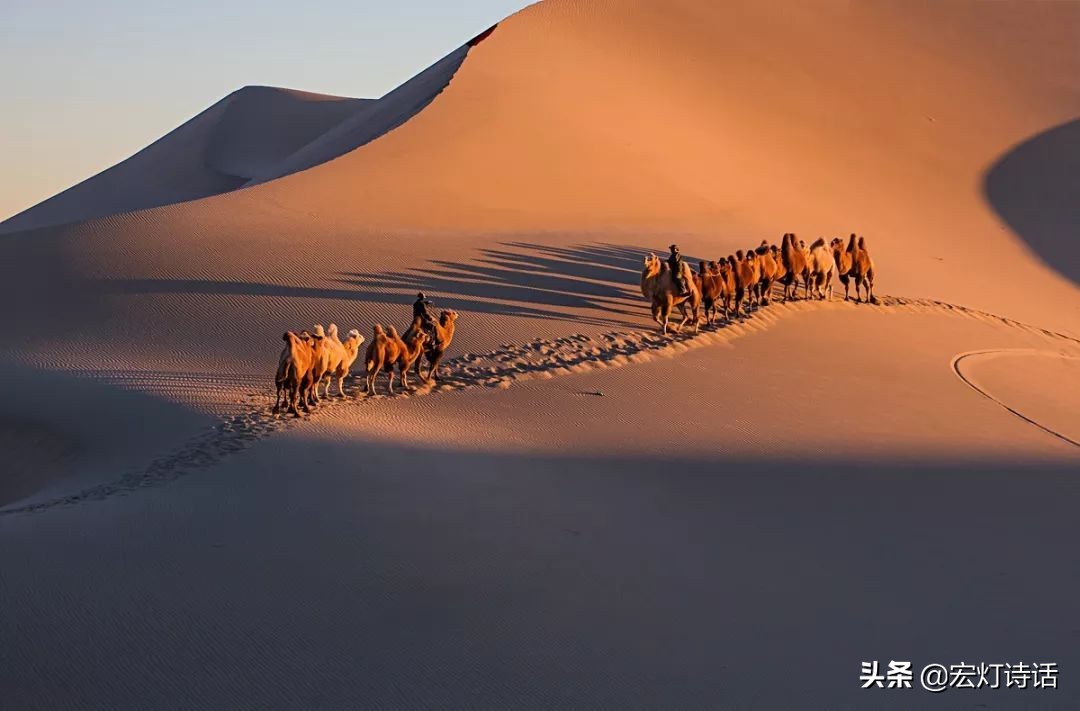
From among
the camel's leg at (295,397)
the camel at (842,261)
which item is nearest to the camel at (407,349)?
the camel's leg at (295,397)

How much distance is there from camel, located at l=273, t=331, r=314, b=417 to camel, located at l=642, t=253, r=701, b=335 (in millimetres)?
6068

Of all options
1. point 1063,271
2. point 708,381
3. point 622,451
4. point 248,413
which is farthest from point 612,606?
point 1063,271

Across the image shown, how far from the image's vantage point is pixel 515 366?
17.3 meters

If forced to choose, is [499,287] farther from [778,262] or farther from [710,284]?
[778,262]

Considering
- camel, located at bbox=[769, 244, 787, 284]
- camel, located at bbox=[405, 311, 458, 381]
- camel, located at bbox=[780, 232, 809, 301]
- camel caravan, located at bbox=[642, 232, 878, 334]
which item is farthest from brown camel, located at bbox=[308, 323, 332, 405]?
camel, located at bbox=[780, 232, 809, 301]

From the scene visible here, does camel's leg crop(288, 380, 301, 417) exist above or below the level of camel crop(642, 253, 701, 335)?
below

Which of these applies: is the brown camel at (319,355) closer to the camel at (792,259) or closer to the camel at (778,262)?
the camel at (778,262)

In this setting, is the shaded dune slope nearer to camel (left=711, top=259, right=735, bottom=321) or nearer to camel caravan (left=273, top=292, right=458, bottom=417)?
camel caravan (left=273, top=292, right=458, bottom=417)

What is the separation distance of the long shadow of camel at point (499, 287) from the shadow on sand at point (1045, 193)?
16381 mm

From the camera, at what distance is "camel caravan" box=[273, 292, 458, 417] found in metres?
14.4

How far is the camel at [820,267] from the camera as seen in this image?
72.5ft

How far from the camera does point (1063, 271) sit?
112ft

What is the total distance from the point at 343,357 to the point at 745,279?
7371mm

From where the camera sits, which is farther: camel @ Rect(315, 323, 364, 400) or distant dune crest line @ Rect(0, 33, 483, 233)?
distant dune crest line @ Rect(0, 33, 483, 233)
